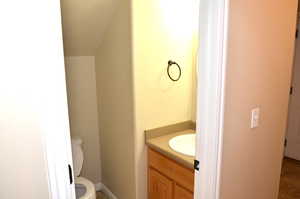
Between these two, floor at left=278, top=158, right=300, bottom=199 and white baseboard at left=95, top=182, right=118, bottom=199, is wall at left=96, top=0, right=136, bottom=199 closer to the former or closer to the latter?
white baseboard at left=95, top=182, right=118, bottom=199

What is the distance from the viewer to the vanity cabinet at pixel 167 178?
1.78 m

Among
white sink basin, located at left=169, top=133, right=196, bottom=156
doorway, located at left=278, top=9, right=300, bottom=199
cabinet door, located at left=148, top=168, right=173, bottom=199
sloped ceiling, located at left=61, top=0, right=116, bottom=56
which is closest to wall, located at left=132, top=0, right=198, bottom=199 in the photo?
cabinet door, located at left=148, top=168, right=173, bottom=199

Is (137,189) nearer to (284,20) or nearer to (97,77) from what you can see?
(97,77)

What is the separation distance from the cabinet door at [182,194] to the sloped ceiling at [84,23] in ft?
4.77

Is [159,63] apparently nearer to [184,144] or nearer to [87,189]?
[184,144]

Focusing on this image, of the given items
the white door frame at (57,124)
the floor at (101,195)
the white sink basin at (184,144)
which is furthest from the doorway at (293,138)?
the white door frame at (57,124)

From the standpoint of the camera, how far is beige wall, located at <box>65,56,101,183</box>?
2.44 metres


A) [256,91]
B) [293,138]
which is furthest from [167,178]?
[293,138]

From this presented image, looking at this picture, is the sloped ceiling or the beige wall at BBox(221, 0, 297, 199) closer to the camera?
the beige wall at BBox(221, 0, 297, 199)

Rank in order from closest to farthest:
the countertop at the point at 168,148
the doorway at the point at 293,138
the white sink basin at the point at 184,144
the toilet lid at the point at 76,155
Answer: the countertop at the point at 168,148
the white sink basin at the point at 184,144
the toilet lid at the point at 76,155
the doorway at the point at 293,138

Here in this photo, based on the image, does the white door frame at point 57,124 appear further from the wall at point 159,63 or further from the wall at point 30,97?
the wall at point 159,63

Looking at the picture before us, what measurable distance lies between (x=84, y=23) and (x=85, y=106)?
34.2 inches

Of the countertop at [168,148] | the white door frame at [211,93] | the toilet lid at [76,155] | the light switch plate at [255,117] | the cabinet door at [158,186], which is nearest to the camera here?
the white door frame at [211,93]

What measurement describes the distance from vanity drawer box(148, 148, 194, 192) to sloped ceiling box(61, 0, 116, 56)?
1.11m
